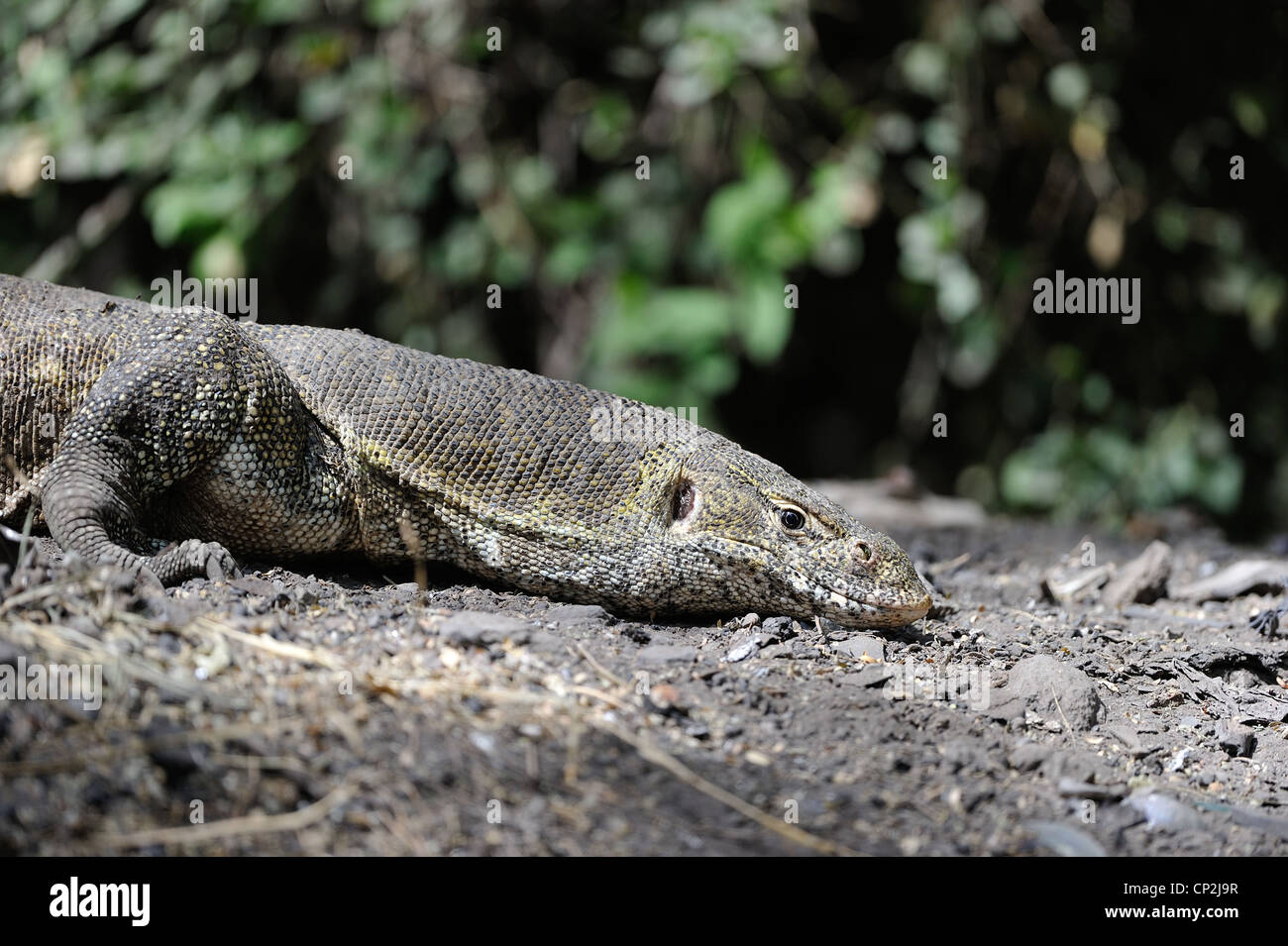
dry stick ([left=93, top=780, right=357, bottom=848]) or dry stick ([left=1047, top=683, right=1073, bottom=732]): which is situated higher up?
dry stick ([left=1047, top=683, right=1073, bottom=732])

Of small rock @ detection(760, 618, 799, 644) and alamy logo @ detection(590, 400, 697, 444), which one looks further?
alamy logo @ detection(590, 400, 697, 444)

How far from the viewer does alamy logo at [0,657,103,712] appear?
2.89m

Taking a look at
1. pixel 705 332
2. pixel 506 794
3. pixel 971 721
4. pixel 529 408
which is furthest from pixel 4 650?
pixel 705 332

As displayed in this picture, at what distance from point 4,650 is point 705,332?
553 centimetres

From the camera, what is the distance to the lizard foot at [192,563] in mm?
3824

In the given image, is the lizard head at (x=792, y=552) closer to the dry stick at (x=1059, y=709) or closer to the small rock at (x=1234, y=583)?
the dry stick at (x=1059, y=709)

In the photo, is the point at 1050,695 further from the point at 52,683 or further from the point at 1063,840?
the point at 52,683

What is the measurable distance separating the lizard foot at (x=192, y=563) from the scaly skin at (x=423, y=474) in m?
0.09

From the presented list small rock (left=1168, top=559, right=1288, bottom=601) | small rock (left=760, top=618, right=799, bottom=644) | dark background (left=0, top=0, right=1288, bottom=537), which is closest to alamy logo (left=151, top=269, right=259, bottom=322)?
dark background (left=0, top=0, right=1288, bottom=537)

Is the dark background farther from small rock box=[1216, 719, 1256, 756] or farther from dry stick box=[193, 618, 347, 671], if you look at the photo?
dry stick box=[193, 618, 347, 671]

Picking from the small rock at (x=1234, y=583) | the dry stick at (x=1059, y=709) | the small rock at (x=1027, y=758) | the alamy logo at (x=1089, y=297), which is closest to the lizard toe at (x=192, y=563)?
the small rock at (x=1027, y=758)

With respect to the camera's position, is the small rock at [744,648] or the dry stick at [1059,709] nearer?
the dry stick at [1059,709]
